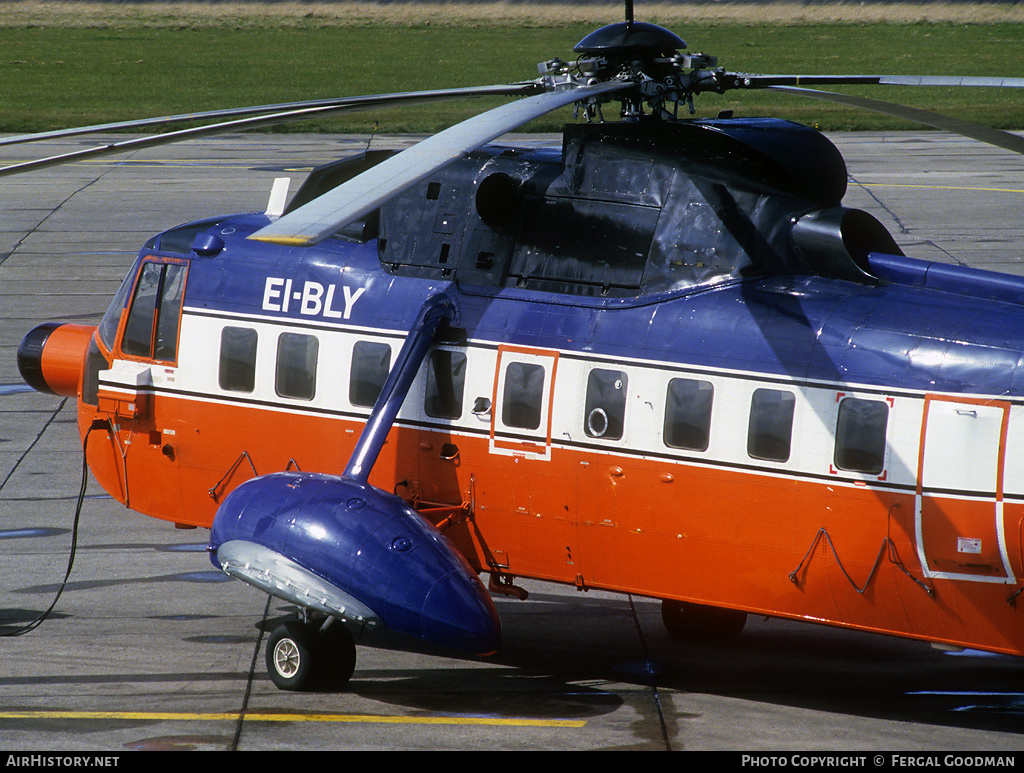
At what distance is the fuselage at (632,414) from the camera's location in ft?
27.5

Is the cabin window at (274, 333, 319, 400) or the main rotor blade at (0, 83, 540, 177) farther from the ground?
the main rotor blade at (0, 83, 540, 177)

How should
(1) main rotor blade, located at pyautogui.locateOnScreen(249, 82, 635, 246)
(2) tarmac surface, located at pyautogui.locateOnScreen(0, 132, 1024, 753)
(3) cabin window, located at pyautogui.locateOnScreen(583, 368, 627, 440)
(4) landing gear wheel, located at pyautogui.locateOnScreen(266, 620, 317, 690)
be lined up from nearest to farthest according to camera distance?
(1) main rotor blade, located at pyautogui.locateOnScreen(249, 82, 635, 246) → (2) tarmac surface, located at pyautogui.locateOnScreen(0, 132, 1024, 753) → (3) cabin window, located at pyautogui.locateOnScreen(583, 368, 627, 440) → (4) landing gear wheel, located at pyautogui.locateOnScreen(266, 620, 317, 690)

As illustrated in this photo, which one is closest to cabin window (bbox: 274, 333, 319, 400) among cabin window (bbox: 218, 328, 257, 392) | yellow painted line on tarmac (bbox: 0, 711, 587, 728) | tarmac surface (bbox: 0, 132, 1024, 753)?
cabin window (bbox: 218, 328, 257, 392)

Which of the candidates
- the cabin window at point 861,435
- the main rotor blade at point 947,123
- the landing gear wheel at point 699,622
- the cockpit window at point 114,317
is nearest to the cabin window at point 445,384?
the landing gear wheel at point 699,622

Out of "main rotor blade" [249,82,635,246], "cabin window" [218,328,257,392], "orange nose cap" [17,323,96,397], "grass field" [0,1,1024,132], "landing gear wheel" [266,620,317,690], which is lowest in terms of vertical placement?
"landing gear wheel" [266,620,317,690]

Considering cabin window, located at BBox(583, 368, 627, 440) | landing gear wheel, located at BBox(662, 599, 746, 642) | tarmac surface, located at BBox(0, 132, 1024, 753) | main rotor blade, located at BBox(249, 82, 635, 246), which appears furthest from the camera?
landing gear wheel, located at BBox(662, 599, 746, 642)

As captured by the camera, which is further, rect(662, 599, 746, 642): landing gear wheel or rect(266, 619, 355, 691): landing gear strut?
rect(662, 599, 746, 642): landing gear wheel

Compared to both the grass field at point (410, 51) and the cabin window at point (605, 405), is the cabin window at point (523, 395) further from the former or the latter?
the grass field at point (410, 51)

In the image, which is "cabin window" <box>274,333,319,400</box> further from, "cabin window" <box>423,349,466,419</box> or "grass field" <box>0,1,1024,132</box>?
"grass field" <box>0,1,1024,132</box>

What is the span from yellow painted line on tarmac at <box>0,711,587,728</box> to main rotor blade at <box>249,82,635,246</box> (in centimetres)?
423

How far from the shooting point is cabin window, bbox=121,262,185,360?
11047mm

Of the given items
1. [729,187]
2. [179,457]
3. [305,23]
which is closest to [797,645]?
[729,187]

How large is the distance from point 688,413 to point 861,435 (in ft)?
3.93

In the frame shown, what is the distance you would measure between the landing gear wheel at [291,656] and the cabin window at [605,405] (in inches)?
105
